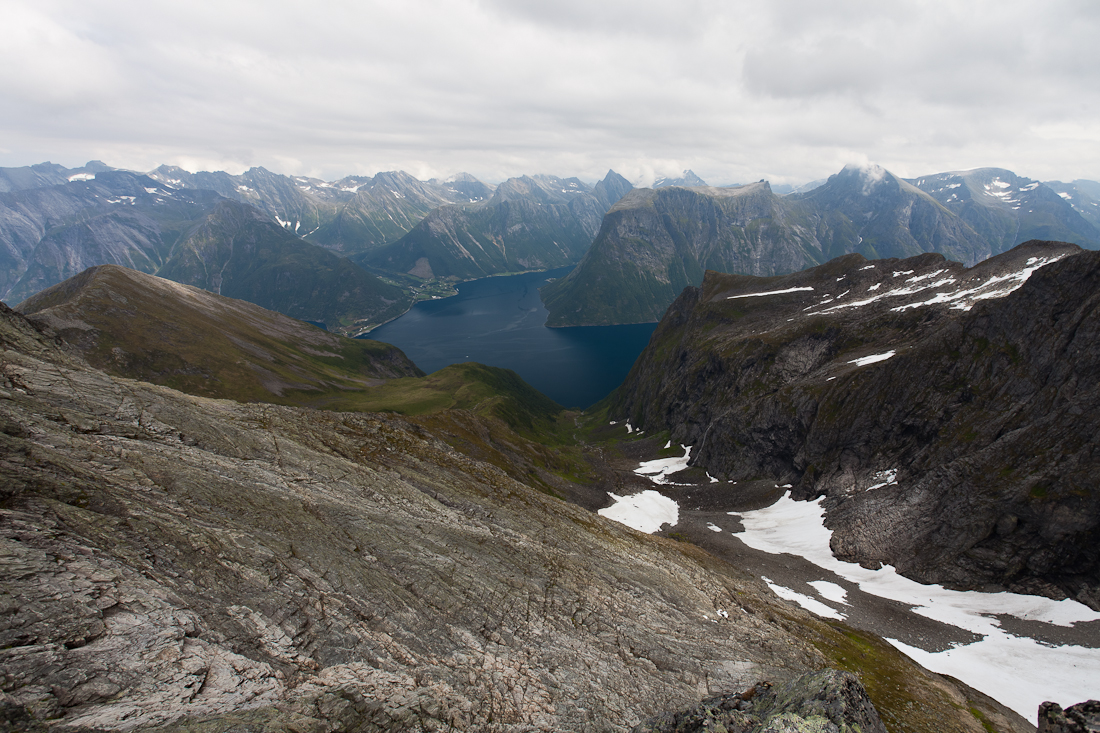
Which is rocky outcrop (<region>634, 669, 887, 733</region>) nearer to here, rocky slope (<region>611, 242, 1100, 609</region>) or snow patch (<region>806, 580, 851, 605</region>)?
snow patch (<region>806, 580, 851, 605</region>)

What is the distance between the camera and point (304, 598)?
2289cm

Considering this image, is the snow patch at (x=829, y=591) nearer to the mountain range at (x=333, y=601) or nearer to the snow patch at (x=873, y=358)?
the mountain range at (x=333, y=601)

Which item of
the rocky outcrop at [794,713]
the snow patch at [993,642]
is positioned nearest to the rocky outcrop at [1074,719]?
the rocky outcrop at [794,713]

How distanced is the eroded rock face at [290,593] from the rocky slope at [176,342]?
10280 cm

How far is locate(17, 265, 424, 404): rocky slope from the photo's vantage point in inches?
4887

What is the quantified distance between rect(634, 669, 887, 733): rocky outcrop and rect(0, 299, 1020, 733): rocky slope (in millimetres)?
3412

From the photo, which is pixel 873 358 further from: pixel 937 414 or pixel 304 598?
pixel 304 598

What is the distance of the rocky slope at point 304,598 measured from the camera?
15773 mm

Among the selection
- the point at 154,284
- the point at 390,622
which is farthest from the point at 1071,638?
the point at 154,284

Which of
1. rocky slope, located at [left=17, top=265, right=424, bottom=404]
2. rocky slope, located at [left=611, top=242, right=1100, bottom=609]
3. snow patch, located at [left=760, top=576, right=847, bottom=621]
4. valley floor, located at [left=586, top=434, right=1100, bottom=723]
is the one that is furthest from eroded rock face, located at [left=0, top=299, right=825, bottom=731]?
rocky slope, located at [left=17, top=265, right=424, bottom=404]

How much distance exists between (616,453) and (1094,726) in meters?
110

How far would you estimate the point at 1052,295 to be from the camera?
69.0 m

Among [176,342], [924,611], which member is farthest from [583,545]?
[176,342]

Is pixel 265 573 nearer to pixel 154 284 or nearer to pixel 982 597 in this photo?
pixel 982 597
